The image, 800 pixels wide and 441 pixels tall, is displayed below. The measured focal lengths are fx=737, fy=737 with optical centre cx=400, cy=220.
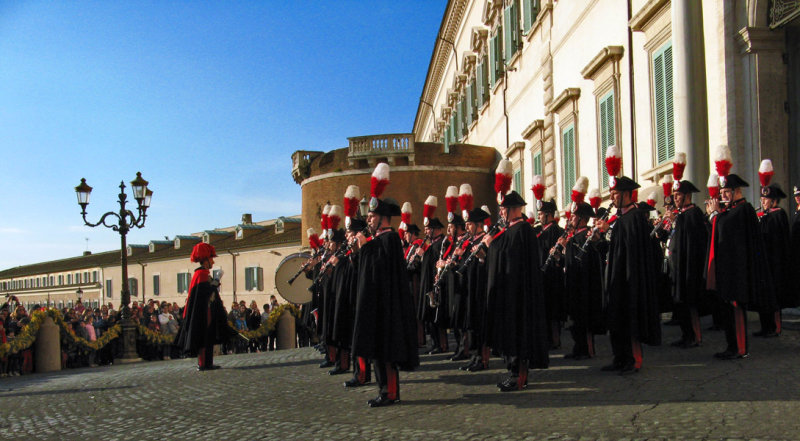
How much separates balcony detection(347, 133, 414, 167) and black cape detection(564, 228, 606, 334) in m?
19.3

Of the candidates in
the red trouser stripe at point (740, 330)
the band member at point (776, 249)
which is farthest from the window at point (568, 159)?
the red trouser stripe at point (740, 330)

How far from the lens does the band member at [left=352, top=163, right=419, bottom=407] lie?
277 inches

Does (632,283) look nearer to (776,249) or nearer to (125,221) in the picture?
(776,249)

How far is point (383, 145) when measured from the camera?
28484mm

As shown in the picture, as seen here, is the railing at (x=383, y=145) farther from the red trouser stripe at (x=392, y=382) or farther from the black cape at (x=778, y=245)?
the red trouser stripe at (x=392, y=382)

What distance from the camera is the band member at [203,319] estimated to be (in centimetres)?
1156

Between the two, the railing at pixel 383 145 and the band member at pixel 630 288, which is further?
the railing at pixel 383 145

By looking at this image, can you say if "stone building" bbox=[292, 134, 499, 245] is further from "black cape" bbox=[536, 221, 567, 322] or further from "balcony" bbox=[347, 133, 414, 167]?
"black cape" bbox=[536, 221, 567, 322]

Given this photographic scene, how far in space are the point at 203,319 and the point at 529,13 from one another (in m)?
12.7

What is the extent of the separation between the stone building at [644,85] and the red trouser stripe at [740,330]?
3.21m

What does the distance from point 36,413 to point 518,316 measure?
544 cm

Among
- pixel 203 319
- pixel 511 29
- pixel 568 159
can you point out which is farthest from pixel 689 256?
pixel 511 29

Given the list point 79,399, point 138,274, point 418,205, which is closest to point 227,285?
point 138,274

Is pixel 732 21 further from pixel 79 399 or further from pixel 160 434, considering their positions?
pixel 79 399
